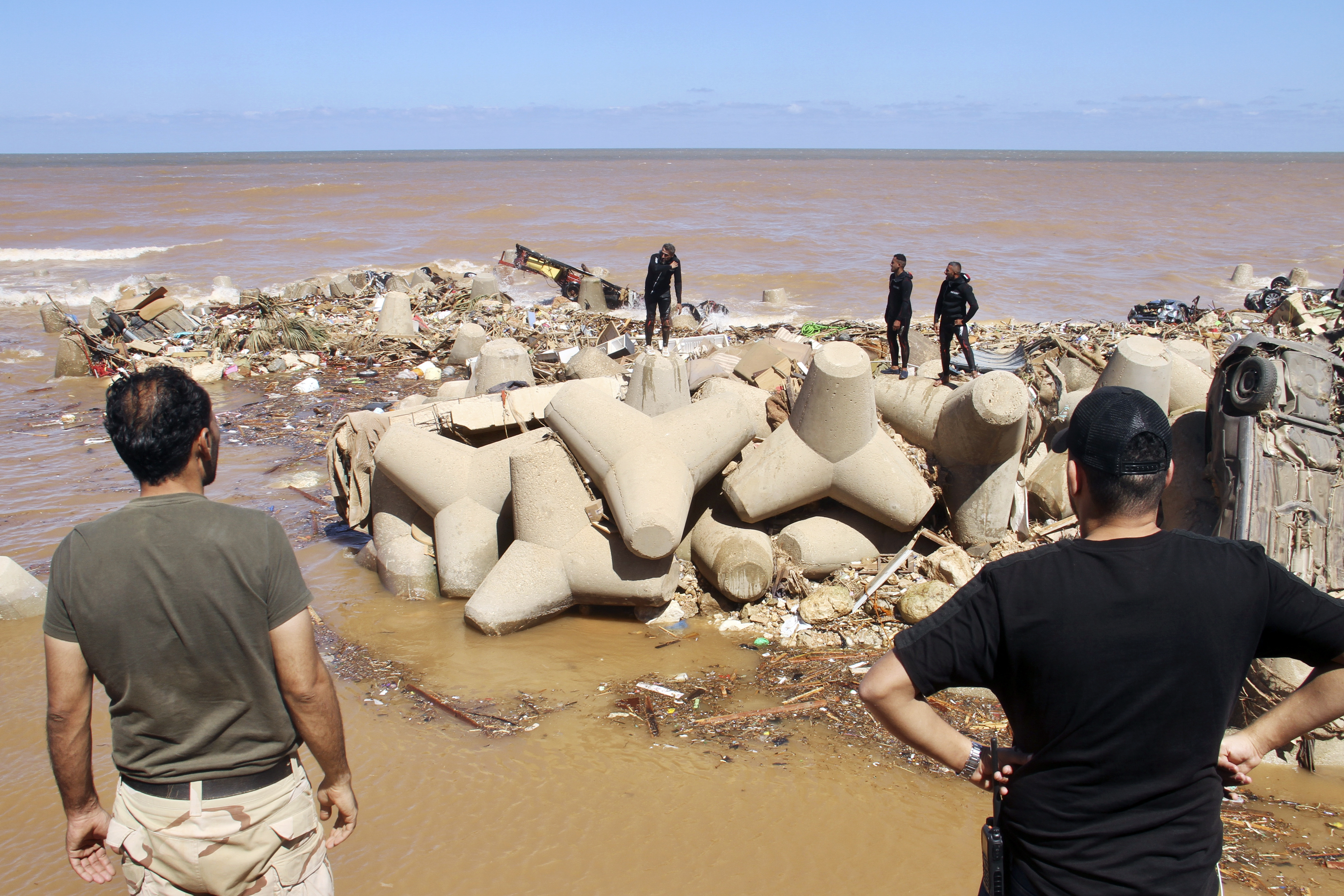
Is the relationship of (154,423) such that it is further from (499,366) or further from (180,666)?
(499,366)

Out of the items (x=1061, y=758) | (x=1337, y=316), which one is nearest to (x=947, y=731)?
(x=1061, y=758)

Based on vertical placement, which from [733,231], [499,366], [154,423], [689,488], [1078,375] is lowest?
[689,488]

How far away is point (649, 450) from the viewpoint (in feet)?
17.2

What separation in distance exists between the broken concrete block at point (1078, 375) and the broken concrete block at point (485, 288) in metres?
9.32

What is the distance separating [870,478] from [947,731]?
3.71 m

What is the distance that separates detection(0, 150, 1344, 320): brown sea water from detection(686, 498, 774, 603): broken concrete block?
451 inches

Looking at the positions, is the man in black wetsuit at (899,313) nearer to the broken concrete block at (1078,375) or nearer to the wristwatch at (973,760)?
the broken concrete block at (1078,375)

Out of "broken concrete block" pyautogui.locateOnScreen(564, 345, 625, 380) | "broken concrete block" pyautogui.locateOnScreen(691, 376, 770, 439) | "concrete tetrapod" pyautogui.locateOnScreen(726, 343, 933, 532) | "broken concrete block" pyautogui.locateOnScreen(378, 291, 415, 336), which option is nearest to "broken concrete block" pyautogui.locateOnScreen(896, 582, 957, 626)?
"concrete tetrapod" pyautogui.locateOnScreen(726, 343, 933, 532)

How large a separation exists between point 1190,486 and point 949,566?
4.42 ft

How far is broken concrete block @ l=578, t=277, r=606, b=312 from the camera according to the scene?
14672 mm

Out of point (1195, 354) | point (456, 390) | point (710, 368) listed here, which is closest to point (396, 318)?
point (456, 390)

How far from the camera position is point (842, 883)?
3.19 m

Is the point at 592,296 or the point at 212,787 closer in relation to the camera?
the point at 212,787

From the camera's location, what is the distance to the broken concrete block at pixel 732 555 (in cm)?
522
